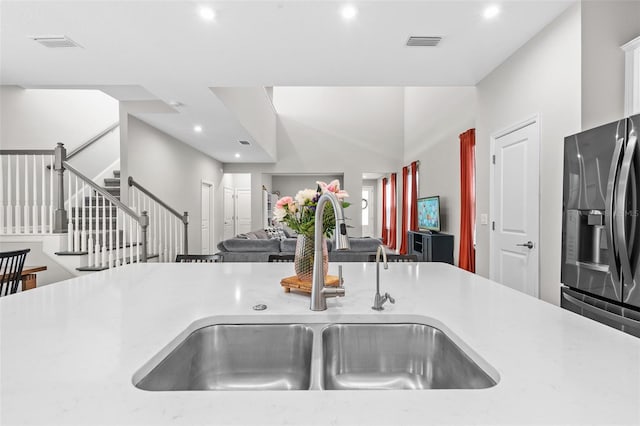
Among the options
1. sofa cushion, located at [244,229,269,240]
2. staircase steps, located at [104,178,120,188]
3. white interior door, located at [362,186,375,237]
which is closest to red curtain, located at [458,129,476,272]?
sofa cushion, located at [244,229,269,240]

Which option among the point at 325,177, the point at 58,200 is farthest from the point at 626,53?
the point at 325,177

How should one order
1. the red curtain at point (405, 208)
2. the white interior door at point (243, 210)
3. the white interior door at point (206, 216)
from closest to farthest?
the white interior door at point (206, 216), the red curtain at point (405, 208), the white interior door at point (243, 210)

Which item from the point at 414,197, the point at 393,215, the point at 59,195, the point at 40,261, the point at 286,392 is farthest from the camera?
the point at 393,215

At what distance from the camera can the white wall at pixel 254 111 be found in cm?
463

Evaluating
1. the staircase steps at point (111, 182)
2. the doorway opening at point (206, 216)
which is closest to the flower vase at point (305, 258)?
the staircase steps at point (111, 182)

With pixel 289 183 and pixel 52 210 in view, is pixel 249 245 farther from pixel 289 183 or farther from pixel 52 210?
pixel 289 183

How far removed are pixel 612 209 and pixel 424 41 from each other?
6.11ft

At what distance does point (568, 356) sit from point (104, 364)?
1054mm

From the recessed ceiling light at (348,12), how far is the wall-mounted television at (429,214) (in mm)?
4046

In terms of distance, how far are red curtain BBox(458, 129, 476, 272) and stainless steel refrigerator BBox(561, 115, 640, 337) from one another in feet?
9.32

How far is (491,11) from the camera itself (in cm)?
238

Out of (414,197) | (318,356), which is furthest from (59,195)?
(414,197)

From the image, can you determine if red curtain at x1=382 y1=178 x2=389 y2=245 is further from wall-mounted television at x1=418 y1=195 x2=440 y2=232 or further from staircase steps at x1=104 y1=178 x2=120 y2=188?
staircase steps at x1=104 y1=178 x2=120 y2=188

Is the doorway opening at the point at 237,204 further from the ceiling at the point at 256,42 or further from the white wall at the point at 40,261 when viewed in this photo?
the ceiling at the point at 256,42
